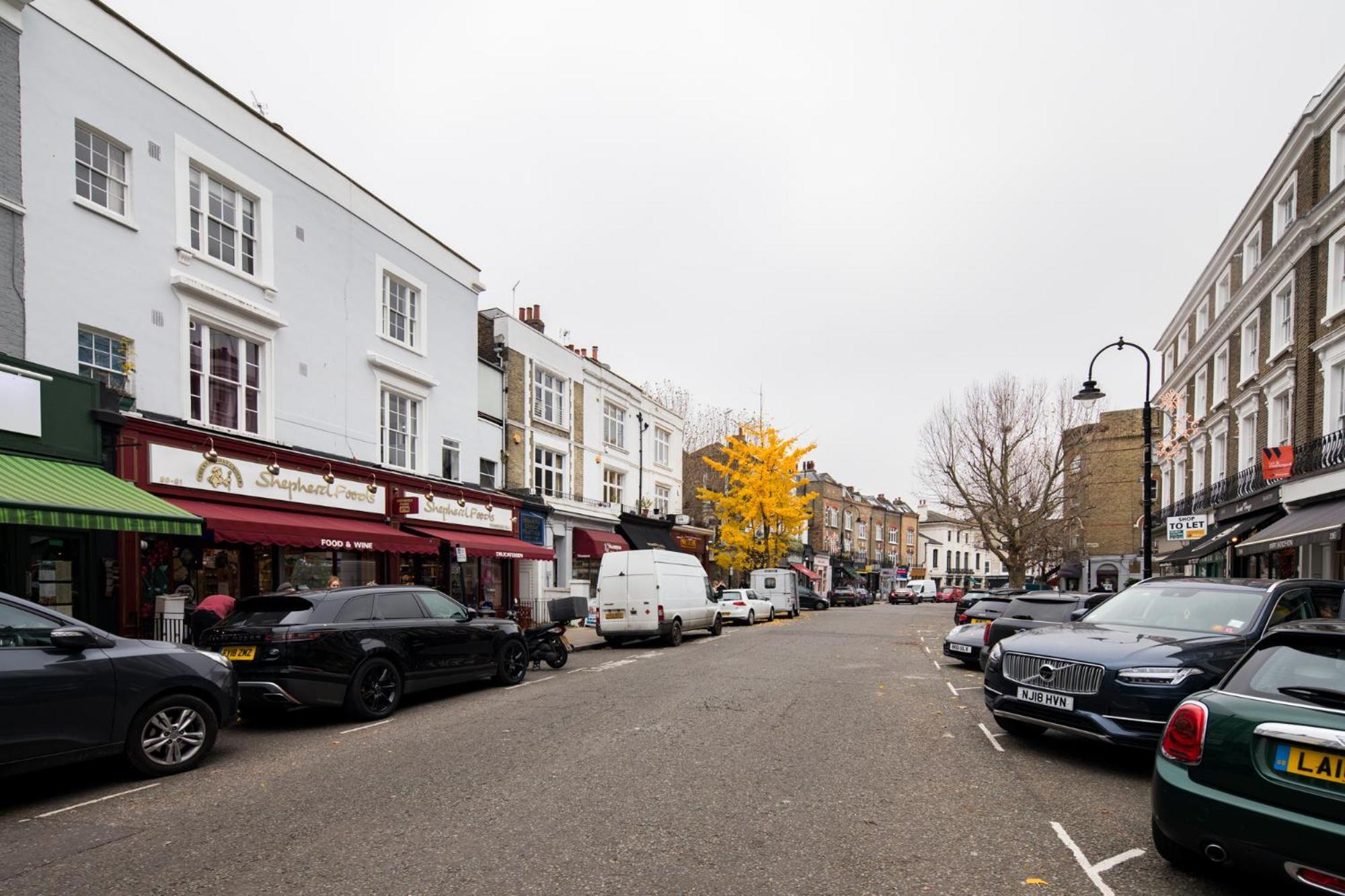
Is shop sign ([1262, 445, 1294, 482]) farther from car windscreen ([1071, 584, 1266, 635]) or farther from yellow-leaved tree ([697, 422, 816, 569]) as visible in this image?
yellow-leaved tree ([697, 422, 816, 569])

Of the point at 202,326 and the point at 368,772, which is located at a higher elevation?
the point at 202,326

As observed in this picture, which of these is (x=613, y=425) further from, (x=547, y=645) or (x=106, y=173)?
(x=106, y=173)

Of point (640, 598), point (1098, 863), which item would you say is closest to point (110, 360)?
point (640, 598)

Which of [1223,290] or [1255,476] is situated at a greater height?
[1223,290]

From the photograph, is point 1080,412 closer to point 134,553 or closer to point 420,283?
point 420,283

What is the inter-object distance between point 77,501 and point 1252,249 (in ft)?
94.9

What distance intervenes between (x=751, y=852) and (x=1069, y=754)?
4018 millimetres

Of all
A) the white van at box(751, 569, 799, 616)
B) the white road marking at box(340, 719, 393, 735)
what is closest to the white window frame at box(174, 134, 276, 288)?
the white road marking at box(340, 719, 393, 735)

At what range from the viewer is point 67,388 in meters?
10.9

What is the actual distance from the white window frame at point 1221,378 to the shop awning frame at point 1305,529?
27.2 ft

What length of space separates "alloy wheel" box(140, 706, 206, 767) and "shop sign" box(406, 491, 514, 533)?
38.0ft

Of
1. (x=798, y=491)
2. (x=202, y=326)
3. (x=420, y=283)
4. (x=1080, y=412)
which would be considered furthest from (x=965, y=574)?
(x=202, y=326)

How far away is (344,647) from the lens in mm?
8844

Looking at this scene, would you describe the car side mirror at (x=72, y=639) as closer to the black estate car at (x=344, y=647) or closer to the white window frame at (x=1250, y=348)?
the black estate car at (x=344, y=647)
